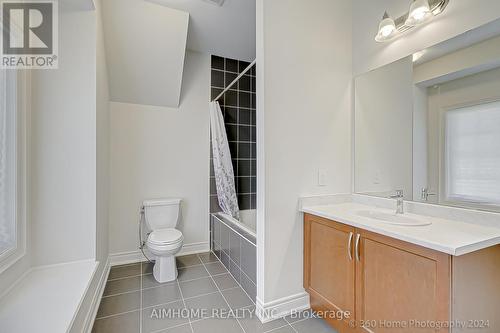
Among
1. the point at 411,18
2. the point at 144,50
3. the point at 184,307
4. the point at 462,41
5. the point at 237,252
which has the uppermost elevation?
the point at 144,50

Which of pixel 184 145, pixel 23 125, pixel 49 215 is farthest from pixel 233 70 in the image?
pixel 49 215

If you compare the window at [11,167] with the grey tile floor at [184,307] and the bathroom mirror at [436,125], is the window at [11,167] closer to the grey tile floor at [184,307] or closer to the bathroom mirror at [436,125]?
the grey tile floor at [184,307]

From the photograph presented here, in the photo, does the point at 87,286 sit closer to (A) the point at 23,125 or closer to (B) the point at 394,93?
(A) the point at 23,125

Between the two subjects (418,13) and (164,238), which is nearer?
(418,13)

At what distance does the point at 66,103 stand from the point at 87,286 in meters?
1.21

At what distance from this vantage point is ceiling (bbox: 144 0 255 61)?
7.01 feet

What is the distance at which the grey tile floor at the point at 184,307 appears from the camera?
1.58m

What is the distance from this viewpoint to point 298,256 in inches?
69.3

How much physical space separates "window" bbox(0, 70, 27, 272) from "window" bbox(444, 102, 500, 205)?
2.60 m

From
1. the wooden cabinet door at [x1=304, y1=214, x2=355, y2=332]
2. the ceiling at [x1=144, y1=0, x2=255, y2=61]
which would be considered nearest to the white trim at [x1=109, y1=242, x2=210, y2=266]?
the wooden cabinet door at [x1=304, y1=214, x2=355, y2=332]

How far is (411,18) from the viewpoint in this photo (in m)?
1.51

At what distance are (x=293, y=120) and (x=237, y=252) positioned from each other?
4.40 feet

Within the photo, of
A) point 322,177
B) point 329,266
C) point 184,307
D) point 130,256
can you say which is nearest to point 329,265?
point 329,266

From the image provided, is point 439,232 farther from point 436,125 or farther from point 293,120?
point 293,120
